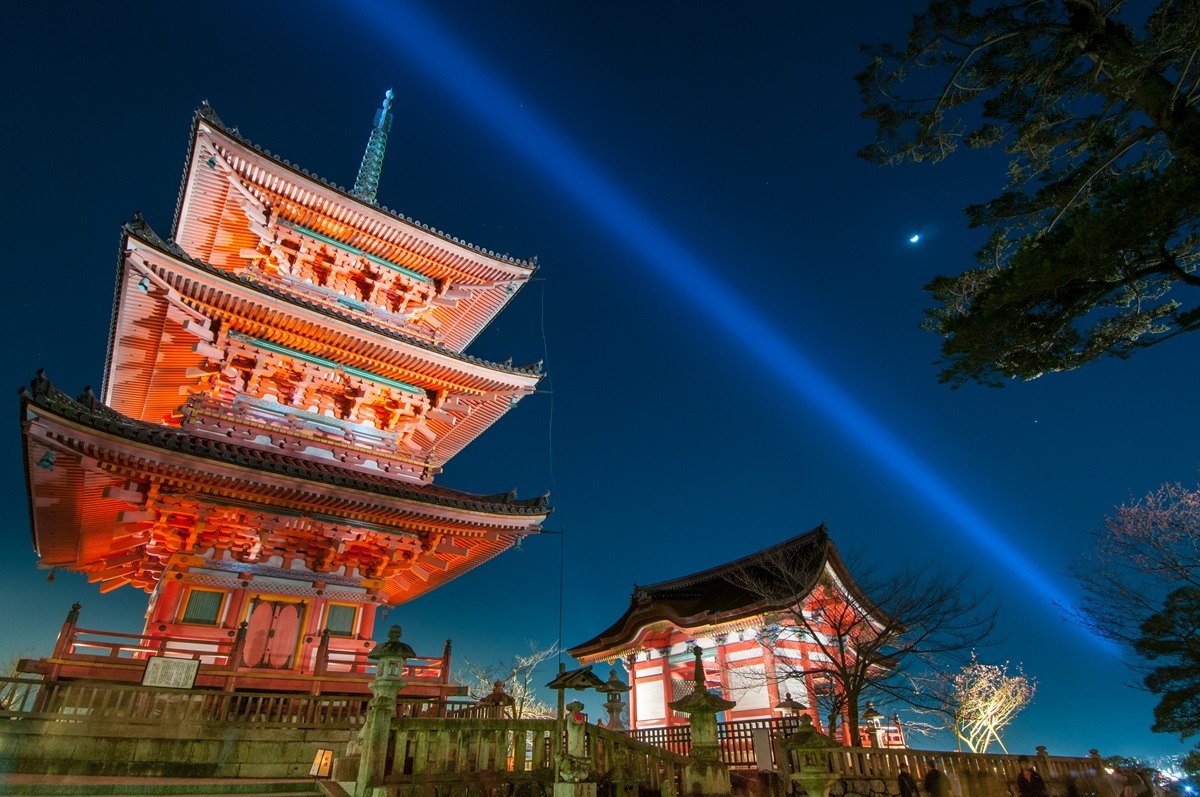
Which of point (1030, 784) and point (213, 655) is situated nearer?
point (213, 655)

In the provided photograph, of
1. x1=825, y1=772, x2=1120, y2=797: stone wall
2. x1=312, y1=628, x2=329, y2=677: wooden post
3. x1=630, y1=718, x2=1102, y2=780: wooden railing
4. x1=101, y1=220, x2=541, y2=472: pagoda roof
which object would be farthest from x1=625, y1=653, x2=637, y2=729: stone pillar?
x1=312, y1=628, x2=329, y2=677: wooden post

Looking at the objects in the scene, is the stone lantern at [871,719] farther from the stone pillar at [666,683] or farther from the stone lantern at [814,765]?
the stone lantern at [814,765]

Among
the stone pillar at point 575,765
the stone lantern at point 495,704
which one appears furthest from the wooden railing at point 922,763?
the stone lantern at point 495,704

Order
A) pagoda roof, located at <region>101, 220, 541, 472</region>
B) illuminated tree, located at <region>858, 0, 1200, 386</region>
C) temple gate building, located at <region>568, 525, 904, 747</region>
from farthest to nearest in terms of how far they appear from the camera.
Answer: temple gate building, located at <region>568, 525, 904, 747</region>
pagoda roof, located at <region>101, 220, 541, 472</region>
illuminated tree, located at <region>858, 0, 1200, 386</region>

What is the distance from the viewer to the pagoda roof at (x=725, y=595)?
1970 centimetres

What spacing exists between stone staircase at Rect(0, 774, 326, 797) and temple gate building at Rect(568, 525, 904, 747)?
1247cm

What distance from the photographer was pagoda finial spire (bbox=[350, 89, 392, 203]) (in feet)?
77.2

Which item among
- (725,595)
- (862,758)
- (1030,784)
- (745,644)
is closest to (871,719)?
(745,644)

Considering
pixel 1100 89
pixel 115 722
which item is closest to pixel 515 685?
pixel 115 722

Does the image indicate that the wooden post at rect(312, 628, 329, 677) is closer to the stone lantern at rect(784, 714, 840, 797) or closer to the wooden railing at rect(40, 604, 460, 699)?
the wooden railing at rect(40, 604, 460, 699)

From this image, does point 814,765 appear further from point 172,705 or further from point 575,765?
point 172,705

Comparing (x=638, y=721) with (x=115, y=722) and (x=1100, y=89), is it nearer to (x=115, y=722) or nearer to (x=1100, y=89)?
(x=115, y=722)

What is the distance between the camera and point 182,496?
13.3m

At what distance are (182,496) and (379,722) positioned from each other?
822 centimetres
